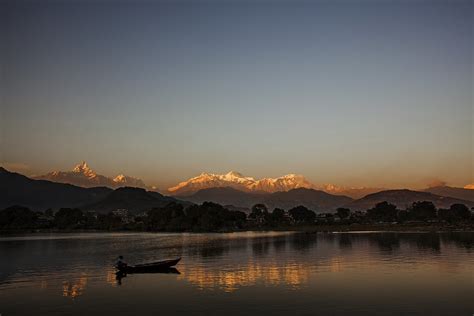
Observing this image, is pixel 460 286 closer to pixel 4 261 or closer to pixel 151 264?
pixel 151 264

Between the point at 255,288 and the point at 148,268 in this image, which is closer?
the point at 255,288

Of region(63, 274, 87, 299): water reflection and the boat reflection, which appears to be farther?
the boat reflection

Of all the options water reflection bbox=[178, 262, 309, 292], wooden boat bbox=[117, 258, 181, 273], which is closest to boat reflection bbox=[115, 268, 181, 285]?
wooden boat bbox=[117, 258, 181, 273]

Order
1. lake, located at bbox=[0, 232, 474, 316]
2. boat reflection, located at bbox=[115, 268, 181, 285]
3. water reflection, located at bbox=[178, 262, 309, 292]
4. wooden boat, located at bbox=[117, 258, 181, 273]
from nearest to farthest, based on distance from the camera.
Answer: lake, located at bbox=[0, 232, 474, 316] → water reflection, located at bbox=[178, 262, 309, 292] → boat reflection, located at bbox=[115, 268, 181, 285] → wooden boat, located at bbox=[117, 258, 181, 273]

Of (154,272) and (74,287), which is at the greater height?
(74,287)

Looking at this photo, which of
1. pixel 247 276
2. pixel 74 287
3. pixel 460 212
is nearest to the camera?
pixel 74 287

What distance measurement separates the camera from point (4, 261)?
6575 cm

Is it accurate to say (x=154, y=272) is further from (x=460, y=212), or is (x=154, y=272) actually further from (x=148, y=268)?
(x=460, y=212)

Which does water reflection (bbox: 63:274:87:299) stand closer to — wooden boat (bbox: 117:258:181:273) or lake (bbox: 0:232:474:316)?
lake (bbox: 0:232:474:316)

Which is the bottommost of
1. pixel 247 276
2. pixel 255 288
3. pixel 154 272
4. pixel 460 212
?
pixel 154 272

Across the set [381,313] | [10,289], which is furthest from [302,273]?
[10,289]

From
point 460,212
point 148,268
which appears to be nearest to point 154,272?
point 148,268

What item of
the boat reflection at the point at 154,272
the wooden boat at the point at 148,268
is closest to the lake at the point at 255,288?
the boat reflection at the point at 154,272

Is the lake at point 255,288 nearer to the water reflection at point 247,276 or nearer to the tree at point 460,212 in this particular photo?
the water reflection at point 247,276
